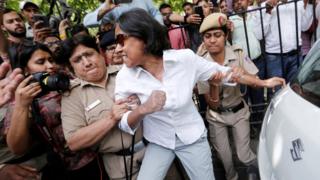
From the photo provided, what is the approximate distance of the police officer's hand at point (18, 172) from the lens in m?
2.31

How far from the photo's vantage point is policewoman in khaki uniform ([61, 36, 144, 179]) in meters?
2.25

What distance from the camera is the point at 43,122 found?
2383 millimetres

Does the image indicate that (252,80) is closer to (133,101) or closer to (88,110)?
(133,101)

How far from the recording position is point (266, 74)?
14.6ft

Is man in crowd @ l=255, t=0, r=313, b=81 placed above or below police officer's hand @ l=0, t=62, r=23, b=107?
below

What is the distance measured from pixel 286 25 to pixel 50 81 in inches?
126

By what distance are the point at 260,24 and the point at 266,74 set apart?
65 centimetres

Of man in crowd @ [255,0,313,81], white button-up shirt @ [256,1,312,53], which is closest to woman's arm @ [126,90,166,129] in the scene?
man in crowd @ [255,0,313,81]

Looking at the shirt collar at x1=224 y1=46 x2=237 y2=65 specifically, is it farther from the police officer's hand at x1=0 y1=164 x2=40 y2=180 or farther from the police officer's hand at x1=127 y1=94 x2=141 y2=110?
the police officer's hand at x1=0 y1=164 x2=40 y2=180

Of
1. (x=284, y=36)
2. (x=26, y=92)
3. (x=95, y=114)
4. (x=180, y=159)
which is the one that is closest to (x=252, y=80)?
(x=180, y=159)

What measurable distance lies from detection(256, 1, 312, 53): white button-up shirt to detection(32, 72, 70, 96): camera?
3.05 metres

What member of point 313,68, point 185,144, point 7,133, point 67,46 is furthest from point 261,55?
point 7,133

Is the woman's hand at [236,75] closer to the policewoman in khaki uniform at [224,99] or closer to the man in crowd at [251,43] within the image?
the policewoman in khaki uniform at [224,99]

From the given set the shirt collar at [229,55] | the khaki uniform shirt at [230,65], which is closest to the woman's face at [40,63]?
the khaki uniform shirt at [230,65]
